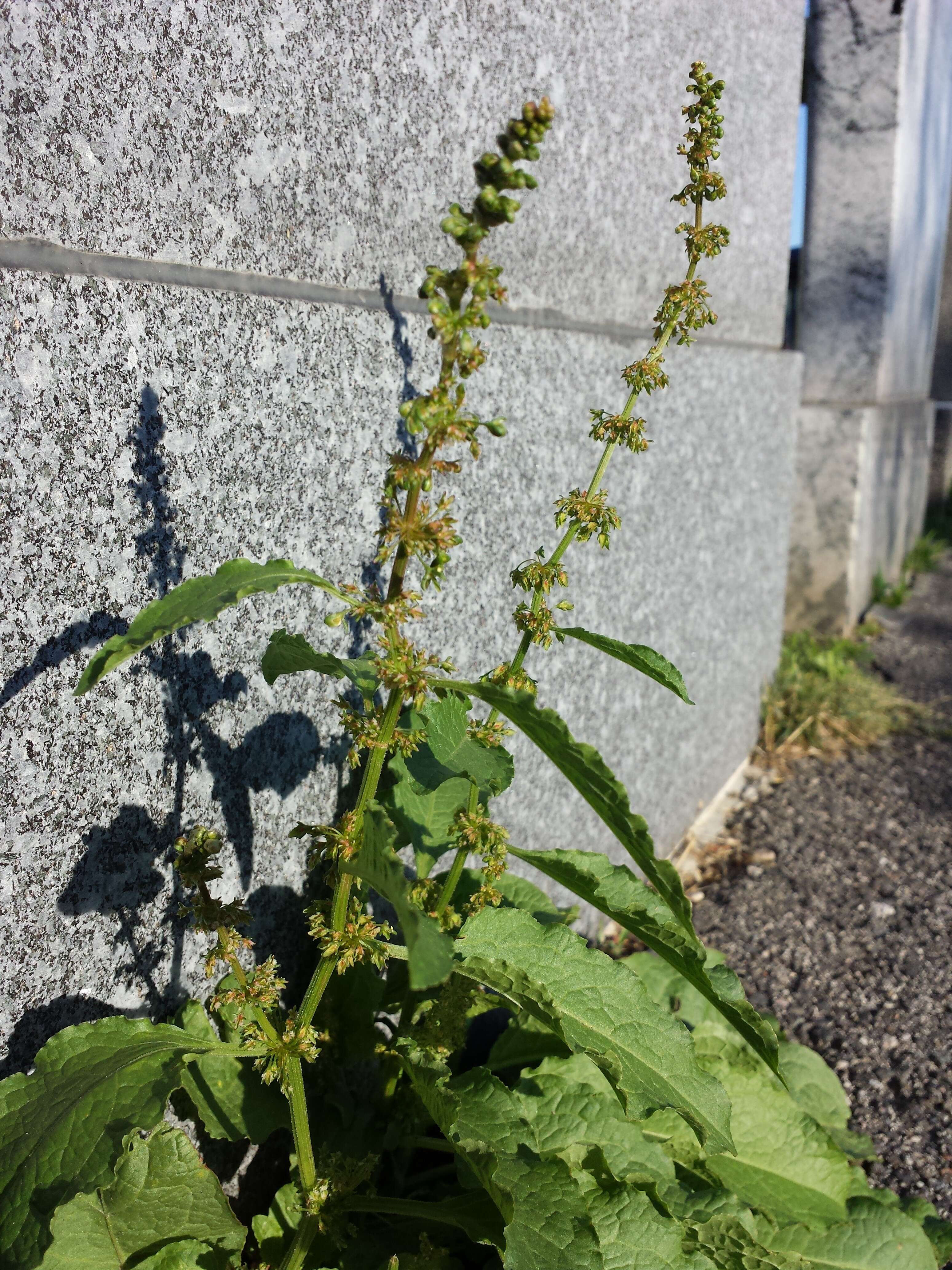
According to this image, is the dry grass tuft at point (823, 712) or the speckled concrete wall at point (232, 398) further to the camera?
the dry grass tuft at point (823, 712)

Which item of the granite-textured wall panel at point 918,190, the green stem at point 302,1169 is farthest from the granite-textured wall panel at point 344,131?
the granite-textured wall panel at point 918,190

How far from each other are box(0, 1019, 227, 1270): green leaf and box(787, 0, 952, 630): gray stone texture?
14.4ft

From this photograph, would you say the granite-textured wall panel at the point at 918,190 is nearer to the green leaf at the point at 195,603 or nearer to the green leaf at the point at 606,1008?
the green leaf at the point at 606,1008

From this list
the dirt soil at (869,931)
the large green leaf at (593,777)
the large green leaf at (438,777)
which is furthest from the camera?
the dirt soil at (869,931)

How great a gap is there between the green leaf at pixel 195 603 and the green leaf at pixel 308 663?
0.17 m

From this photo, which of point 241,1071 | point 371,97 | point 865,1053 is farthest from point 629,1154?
point 371,97

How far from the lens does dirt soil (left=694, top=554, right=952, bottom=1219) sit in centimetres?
226

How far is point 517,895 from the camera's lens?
179 centimetres

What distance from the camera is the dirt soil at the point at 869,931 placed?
226 cm

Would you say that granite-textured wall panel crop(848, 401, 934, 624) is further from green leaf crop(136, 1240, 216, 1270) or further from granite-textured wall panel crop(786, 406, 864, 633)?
green leaf crop(136, 1240, 216, 1270)

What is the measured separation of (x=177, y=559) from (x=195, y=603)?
389mm

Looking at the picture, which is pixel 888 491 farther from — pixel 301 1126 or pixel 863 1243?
pixel 301 1126

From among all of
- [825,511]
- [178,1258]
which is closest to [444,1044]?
[178,1258]

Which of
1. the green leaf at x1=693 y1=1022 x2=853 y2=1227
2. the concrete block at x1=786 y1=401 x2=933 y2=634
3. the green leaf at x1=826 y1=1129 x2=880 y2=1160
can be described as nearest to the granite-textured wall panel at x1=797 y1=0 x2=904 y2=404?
the concrete block at x1=786 y1=401 x2=933 y2=634
